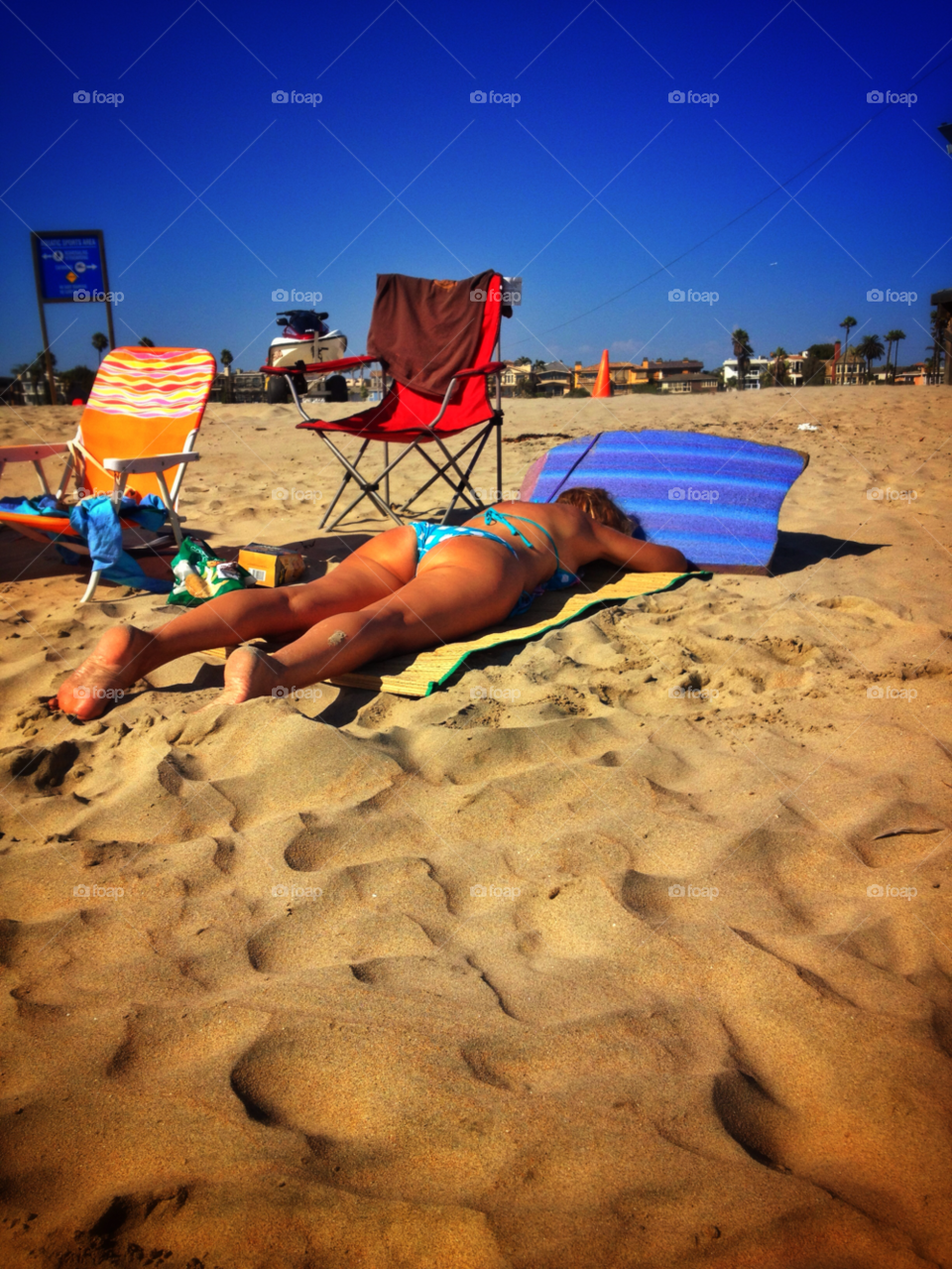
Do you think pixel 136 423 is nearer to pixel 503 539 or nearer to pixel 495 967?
pixel 503 539

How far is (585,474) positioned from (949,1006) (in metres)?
3.19

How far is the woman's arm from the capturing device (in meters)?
3.38

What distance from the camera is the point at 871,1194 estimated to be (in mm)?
907

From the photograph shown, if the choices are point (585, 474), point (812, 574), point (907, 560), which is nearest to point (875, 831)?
point (812, 574)

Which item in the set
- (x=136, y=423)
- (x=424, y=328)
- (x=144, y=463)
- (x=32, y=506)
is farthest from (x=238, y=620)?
(x=424, y=328)

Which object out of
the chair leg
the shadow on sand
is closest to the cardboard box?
the chair leg

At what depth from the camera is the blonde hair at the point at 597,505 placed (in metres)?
3.46

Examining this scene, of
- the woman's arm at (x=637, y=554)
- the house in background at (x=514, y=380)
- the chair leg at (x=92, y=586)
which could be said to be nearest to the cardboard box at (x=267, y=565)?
the chair leg at (x=92, y=586)

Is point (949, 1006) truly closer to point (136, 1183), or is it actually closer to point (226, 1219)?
point (226, 1219)

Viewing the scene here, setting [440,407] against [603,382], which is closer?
[440,407]

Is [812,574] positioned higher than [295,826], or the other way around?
[812,574]

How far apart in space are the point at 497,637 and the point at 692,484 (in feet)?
5.40

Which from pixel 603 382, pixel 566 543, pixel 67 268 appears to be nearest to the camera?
pixel 566 543

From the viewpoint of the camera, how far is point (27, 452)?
13.3 ft
